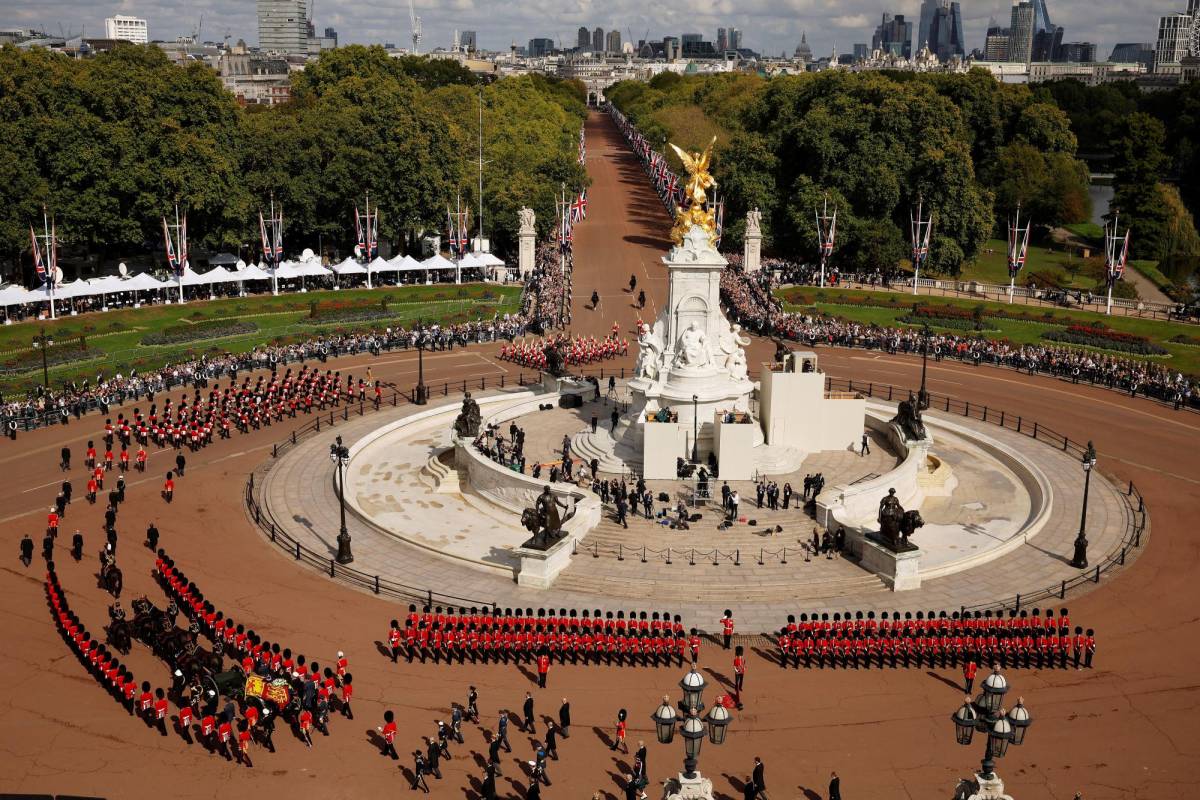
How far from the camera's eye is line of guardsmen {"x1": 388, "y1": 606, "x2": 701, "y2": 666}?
27.7 m

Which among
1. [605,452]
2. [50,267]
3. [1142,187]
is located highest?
[1142,187]

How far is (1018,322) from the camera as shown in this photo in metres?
70.8

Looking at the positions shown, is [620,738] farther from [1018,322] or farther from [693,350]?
[1018,322]

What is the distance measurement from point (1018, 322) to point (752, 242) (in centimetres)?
2117

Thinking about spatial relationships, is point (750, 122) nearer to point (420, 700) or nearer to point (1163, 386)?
point (1163, 386)

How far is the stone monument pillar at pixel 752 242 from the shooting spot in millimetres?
83562

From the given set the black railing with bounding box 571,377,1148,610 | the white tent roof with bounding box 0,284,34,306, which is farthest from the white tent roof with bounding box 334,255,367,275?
the black railing with bounding box 571,377,1148,610

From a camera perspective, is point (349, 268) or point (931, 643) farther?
point (349, 268)

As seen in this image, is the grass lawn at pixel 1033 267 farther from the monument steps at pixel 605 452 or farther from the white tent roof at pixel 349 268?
the monument steps at pixel 605 452

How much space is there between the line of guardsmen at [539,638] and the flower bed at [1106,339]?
46.6 meters

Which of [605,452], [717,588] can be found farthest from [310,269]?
[717,588]

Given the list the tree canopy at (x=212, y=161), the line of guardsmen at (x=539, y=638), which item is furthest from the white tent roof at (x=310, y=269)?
the line of guardsmen at (x=539, y=638)

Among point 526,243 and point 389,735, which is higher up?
point 526,243

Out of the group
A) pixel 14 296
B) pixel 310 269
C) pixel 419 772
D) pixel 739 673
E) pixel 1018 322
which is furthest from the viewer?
pixel 310 269
